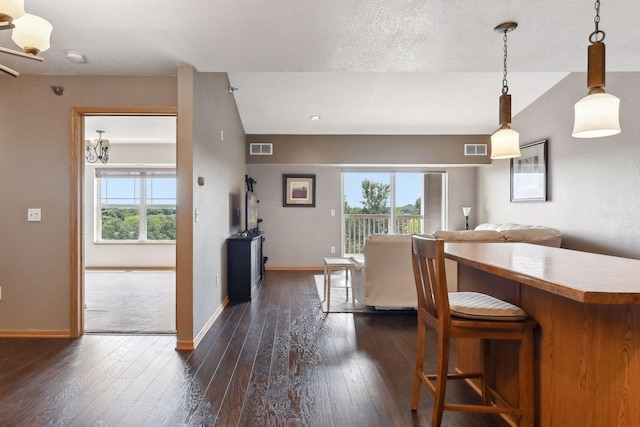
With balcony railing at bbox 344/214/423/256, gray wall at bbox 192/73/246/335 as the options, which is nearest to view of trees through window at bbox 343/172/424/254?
balcony railing at bbox 344/214/423/256

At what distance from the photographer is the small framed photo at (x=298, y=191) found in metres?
6.56

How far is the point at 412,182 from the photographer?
6848mm

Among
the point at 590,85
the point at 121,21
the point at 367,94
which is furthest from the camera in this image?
the point at 367,94

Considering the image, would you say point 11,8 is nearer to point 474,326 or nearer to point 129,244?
point 474,326

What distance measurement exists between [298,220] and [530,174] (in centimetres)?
391

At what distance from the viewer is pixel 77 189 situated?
302 cm

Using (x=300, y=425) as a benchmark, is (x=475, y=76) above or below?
above

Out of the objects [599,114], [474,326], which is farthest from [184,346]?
[599,114]

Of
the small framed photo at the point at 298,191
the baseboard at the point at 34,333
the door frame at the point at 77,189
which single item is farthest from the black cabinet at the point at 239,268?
the small framed photo at the point at 298,191

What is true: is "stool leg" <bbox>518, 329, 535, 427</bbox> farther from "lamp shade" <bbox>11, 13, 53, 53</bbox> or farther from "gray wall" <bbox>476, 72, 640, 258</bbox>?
"gray wall" <bbox>476, 72, 640, 258</bbox>

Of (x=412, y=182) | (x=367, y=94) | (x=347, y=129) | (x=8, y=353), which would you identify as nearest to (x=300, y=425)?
(x=8, y=353)

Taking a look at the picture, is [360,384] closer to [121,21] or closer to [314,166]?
[121,21]

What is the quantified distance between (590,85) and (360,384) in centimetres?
→ 204

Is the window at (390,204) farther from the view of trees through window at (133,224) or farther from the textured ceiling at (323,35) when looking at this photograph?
the textured ceiling at (323,35)
